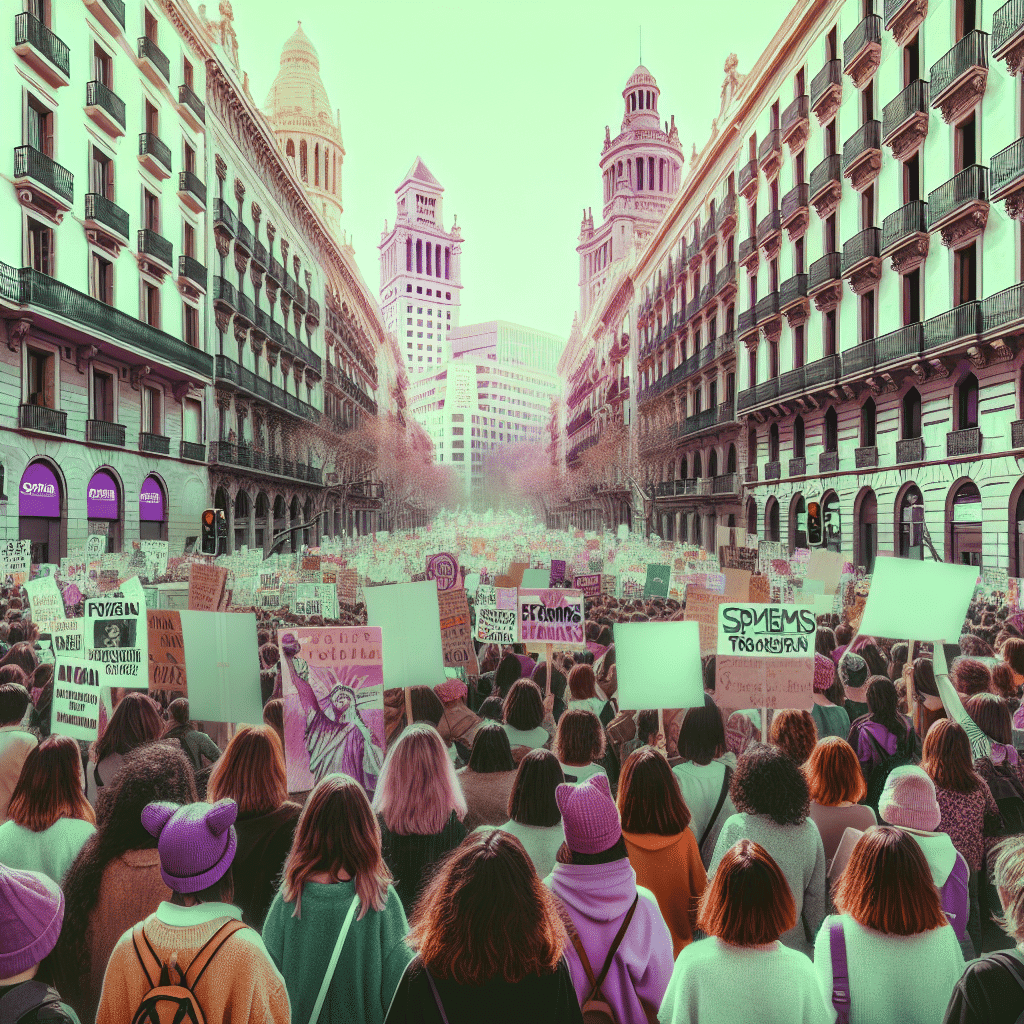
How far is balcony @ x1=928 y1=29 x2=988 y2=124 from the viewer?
60.4 ft

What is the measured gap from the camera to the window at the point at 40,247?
2064 cm

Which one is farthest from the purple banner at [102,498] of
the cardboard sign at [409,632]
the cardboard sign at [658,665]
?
the cardboard sign at [658,665]

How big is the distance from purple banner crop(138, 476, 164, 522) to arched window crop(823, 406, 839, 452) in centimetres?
2127

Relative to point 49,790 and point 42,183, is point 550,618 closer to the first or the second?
point 49,790

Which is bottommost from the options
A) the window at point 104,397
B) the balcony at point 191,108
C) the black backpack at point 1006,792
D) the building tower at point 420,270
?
the black backpack at point 1006,792

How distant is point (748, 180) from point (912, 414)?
43.8 ft

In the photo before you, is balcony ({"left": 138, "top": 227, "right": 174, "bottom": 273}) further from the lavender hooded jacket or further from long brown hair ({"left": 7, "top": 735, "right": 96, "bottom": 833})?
the lavender hooded jacket

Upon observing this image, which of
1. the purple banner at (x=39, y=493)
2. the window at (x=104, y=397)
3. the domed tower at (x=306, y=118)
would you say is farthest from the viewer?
the domed tower at (x=306, y=118)

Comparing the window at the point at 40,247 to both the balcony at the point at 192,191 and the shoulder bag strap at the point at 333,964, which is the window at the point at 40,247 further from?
the shoulder bag strap at the point at 333,964

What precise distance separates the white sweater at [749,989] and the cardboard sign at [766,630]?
3.29 metres

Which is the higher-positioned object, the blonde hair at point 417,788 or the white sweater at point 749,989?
the blonde hair at point 417,788

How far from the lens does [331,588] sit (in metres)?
10.3

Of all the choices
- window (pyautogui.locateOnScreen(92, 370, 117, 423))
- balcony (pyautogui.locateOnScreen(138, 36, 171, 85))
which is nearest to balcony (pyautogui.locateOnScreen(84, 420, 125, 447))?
window (pyautogui.locateOnScreen(92, 370, 117, 423))

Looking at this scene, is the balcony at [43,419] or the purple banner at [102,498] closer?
the balcony at [43,419]
